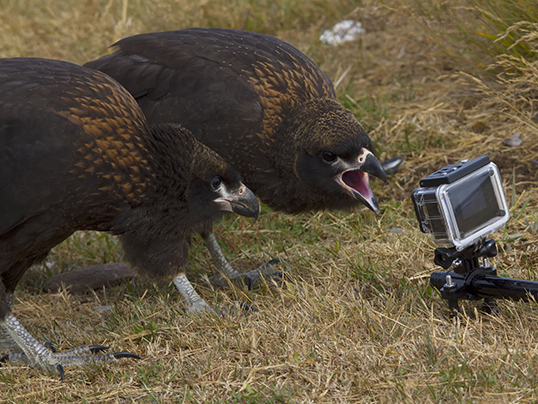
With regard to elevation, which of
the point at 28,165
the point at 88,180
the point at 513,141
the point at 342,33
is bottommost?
the point at 513,141

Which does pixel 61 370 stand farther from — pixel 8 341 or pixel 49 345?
pixel 8 341

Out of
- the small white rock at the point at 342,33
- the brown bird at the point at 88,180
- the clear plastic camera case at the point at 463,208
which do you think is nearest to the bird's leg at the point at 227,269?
the brown bird at the point at 88,180

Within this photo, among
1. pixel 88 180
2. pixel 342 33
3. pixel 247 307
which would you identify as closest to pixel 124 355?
pixel 247 307

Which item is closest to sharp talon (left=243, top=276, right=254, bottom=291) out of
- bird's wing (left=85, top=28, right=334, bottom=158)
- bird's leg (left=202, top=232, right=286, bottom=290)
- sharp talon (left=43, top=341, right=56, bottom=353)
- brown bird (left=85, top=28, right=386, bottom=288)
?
bird's leg (left=202, top=232, right=286, bottom=290)

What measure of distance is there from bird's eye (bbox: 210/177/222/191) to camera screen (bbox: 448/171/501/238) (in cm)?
134

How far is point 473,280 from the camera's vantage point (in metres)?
3.07

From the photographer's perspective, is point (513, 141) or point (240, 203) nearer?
point (240, 203)

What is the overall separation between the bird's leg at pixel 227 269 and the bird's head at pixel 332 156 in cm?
57

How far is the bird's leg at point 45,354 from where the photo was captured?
132 inches

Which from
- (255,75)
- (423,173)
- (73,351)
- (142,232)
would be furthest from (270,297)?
(423,173)

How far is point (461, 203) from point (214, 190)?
4.54 feet

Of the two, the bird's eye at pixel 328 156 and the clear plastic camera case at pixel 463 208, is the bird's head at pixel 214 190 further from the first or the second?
the clear plastic camera case at pixel 463 208

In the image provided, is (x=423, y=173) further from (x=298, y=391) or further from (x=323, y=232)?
(x=298, y=391)

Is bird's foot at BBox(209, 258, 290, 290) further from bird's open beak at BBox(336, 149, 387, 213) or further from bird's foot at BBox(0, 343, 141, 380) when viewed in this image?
bird's foot at BBox(0, 343, 141, 380)
